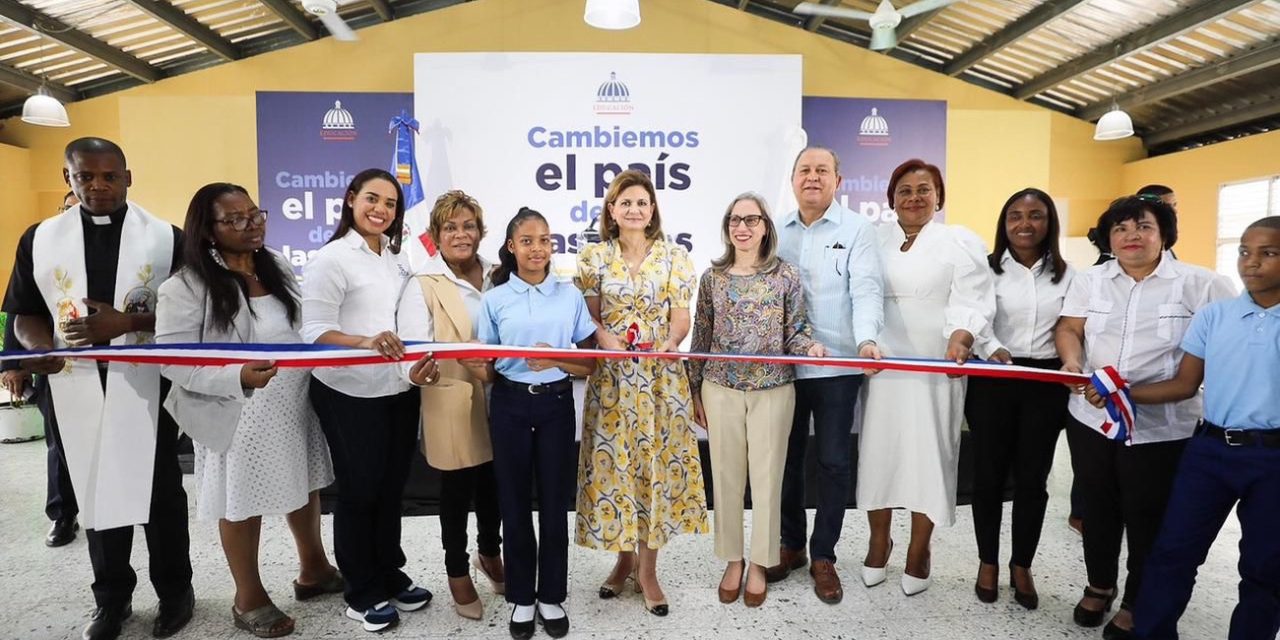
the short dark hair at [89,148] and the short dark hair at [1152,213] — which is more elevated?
the short dark hair at [89,148]

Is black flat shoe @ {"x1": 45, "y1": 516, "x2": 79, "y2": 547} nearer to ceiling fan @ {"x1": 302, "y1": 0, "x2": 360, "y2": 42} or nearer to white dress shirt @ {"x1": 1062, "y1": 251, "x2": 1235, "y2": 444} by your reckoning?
ceiling fan @ {"x1": 302, "y1": 0, "x2": 360, "y2": 42}

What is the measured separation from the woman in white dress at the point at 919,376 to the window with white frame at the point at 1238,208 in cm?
822

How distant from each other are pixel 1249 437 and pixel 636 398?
173cm

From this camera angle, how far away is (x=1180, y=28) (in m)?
6.80

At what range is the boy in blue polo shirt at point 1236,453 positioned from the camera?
5.97 ft

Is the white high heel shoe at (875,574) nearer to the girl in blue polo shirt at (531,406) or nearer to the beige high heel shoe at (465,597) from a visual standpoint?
the girl in blue polo shirt at (531,406)

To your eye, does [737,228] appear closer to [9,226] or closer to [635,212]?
[635,212]

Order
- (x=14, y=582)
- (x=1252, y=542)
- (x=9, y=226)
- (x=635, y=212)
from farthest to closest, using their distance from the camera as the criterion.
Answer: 1. (x=9, y=226)
2. (x=14, y=582)
3. (x=635, y=212)
4. (x=1252, y=542)

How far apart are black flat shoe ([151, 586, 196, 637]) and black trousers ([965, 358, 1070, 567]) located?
2.83 metres

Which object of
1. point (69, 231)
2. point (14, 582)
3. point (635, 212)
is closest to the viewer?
point (69, 231)

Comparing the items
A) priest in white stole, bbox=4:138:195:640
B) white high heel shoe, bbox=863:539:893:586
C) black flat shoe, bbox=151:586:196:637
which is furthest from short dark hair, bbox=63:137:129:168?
white high heel shoe, bbox=863:539:893:586

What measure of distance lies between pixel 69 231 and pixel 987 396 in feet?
10.3

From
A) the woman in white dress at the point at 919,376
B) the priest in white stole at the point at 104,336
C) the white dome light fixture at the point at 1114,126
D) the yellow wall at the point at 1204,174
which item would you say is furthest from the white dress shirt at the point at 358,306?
the yellow wall at the point at 1204,174

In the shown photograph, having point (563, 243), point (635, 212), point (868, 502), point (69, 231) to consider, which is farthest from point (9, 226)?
point (868, 502)
